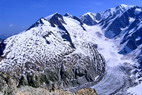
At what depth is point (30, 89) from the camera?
161 ft

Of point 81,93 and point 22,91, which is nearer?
point 22,91

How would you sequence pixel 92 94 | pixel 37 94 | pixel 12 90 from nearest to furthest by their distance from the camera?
1. pixel 12 90
2. pixel 37 94
3. pixel 92 94

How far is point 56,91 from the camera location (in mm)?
49219

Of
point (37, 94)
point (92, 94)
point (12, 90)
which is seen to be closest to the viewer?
point (12, 90)

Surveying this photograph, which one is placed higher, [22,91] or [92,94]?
[22,91]

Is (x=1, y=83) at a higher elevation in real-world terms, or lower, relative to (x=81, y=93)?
higher

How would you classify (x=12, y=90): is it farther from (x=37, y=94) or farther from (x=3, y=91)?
(x=37, y=94)

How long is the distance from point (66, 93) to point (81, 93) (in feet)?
9.48

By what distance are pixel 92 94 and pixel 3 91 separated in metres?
15.3

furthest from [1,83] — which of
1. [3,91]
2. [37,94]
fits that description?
[37,94]

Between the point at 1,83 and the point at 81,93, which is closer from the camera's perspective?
the point at 1,83

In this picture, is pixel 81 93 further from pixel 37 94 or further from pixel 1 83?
pixel 1 83

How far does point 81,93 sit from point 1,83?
45.9 feet

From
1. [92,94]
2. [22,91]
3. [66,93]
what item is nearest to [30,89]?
[22,91]
